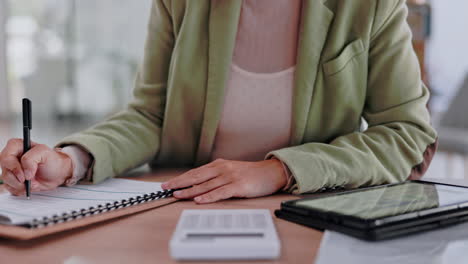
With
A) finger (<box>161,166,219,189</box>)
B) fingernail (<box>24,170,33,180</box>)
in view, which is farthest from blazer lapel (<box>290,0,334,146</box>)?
fingernail (<box>24,170,33,180</box>)

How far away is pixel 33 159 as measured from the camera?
758 millimetres

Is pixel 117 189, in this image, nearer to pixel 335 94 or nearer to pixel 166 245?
pixel 166 245

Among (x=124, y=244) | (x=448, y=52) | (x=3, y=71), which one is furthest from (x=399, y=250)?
(x=3, y=71)

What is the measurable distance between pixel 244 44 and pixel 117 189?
0.40 m

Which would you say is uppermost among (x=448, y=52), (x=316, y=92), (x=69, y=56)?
(x=316, y=92)

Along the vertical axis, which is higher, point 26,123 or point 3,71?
point 26,123

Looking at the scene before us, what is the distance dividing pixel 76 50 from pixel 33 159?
16.3 ft

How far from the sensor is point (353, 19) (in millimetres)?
951

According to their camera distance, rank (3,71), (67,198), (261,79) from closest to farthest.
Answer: (67,198), (261,79), (3,71)

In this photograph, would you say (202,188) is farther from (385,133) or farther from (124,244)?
(385,133)

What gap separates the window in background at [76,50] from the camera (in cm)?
539

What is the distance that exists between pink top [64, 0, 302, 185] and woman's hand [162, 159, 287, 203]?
0.76 ft

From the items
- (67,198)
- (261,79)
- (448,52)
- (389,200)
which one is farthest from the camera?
(448,52)

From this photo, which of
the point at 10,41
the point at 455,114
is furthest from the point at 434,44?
the point at 10,41
